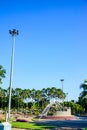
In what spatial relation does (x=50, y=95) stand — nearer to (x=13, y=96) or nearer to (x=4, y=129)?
(x=13, y=96)

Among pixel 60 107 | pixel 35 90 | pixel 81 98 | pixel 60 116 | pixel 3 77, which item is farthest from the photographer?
pixel 35 90

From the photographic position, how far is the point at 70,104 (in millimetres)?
116875

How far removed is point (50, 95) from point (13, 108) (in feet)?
59.1

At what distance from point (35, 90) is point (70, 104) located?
17.8 meters

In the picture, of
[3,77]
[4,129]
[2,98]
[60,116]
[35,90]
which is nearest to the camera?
[4,129]

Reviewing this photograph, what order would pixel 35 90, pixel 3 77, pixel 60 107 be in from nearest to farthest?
1. pixel 3 77
2. pixel 60 107
3. pixel 35 90

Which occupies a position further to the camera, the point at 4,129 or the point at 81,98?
the point at 81,98

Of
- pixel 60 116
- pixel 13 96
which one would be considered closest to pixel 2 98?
pixel 13 96

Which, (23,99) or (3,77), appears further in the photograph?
(23,99)

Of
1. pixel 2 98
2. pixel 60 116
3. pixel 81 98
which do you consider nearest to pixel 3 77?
pixel 81 98

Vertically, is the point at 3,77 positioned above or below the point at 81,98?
above

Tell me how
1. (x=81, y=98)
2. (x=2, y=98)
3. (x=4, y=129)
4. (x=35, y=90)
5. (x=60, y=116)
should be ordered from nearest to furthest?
(x=4, y=129), (x=81, y=98), (x=60, y=116), (x=2, y=98), (x=35, y=90)

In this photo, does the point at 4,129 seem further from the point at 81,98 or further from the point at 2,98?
the point at 2,98

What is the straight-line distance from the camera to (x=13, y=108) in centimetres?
11238
